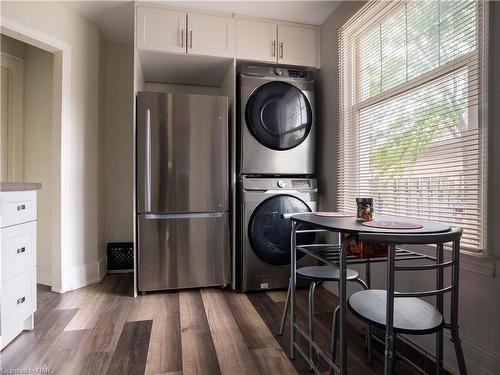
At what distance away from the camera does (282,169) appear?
8.09ft

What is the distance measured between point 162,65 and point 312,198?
5.99 feet

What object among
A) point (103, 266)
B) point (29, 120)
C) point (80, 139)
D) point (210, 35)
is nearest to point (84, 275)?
point (103, 266)

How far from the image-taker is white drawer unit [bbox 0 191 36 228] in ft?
4.80

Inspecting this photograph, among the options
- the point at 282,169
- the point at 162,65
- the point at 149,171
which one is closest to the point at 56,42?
the point at 162,65

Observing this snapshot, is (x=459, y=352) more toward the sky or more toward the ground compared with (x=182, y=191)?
more toward the ground

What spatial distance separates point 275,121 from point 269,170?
422 millimetres

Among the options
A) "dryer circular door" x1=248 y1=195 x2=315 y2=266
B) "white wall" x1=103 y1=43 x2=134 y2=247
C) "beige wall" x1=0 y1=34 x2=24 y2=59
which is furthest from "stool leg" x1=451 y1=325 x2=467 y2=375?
"beige wall" x1=0 y1=34 x2=24 y2=59

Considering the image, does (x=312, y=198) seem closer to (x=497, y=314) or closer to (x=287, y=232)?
(x=287, y=232)

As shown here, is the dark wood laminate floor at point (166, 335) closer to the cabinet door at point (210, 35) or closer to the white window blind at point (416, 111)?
the white window blind at point (416, 111)

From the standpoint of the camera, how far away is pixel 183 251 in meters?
2.34

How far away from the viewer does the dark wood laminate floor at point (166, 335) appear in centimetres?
141

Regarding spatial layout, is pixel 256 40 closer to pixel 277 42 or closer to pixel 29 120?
pixel 277 42

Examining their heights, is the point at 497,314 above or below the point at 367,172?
below

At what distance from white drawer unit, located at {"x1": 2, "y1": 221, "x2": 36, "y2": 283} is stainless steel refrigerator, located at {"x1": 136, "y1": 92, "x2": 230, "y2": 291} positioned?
710 mm
